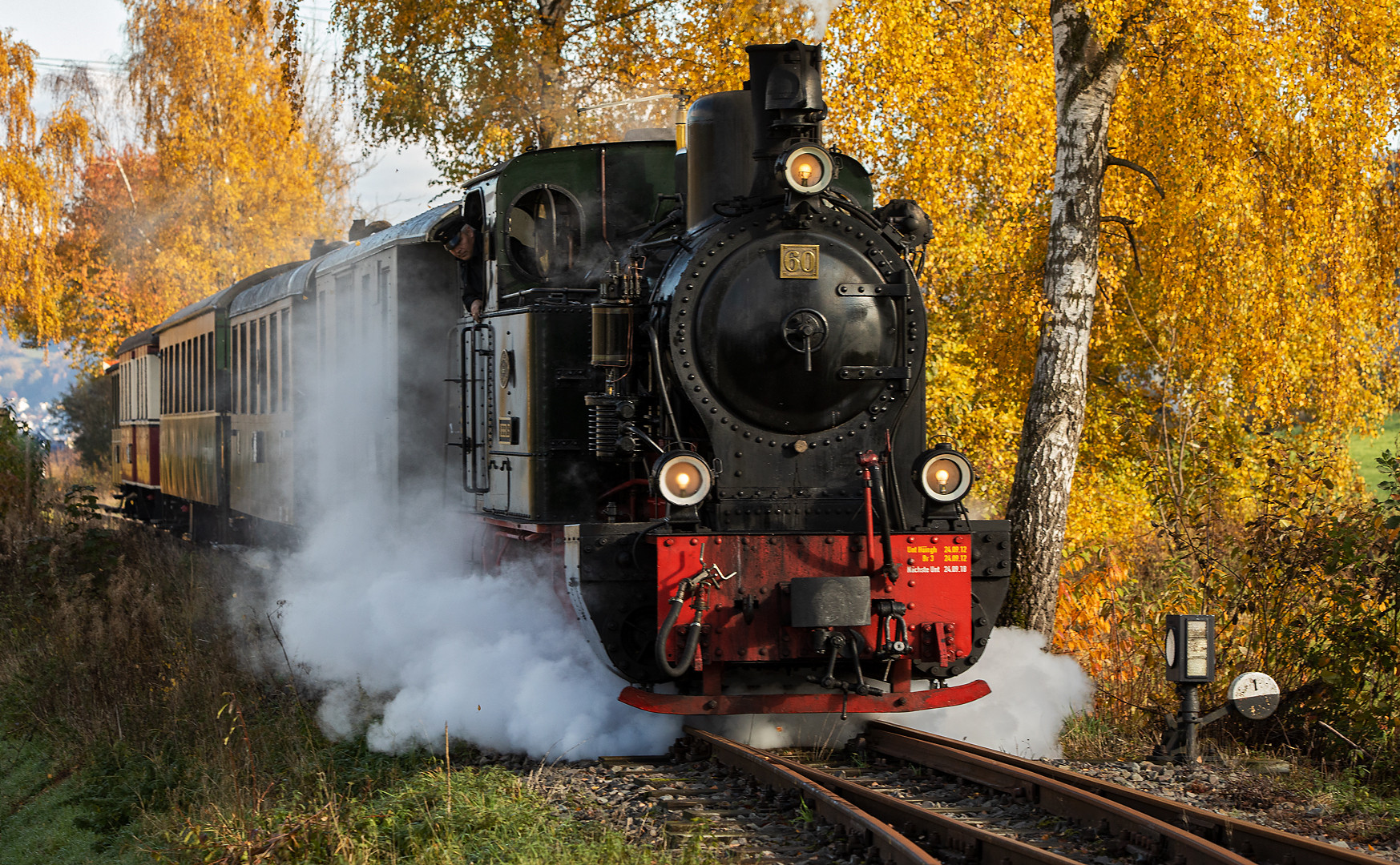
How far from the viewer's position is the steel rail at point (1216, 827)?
168 inches

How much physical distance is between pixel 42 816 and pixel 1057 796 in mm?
5037

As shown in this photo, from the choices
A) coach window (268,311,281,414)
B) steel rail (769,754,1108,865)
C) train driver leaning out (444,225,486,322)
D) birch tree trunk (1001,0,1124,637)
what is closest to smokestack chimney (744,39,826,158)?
train driver leaning out (444,225,486,322)

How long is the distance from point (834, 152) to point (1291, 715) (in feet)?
12.3

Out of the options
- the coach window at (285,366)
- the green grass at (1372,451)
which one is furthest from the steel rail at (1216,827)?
the green grass at (1372,451)

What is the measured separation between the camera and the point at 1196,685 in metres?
6.22

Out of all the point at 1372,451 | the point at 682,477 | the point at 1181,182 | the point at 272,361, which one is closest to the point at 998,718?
the point at 682,477

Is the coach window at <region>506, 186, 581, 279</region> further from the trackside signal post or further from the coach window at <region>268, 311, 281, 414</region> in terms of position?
the coach window at <region>268, 311, 281, 414</region>

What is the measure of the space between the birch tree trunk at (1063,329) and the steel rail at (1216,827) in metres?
2.49

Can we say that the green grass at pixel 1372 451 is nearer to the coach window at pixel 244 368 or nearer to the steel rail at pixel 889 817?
the coach window at pixel 244 368

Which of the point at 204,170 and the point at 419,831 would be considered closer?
the point at 419,831

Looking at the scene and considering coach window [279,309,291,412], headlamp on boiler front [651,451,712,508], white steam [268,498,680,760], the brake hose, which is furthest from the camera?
coach window [279,309,291,412]

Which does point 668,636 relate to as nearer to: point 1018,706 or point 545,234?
point 1018,706

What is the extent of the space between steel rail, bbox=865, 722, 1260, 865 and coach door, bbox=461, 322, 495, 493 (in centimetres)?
282

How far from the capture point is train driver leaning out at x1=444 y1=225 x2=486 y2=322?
7.46 m
